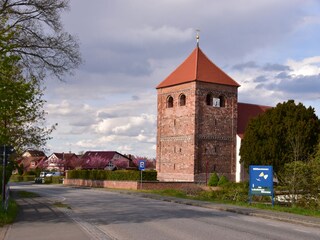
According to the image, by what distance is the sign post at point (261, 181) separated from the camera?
24.4 m

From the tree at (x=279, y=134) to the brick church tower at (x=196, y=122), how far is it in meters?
8.22

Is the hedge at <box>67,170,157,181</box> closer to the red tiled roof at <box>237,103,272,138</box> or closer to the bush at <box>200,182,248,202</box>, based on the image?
the red tiled roof at <box>237,103,272,138</box>

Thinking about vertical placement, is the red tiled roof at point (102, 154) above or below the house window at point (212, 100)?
below

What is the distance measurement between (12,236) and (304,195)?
15.5 meters

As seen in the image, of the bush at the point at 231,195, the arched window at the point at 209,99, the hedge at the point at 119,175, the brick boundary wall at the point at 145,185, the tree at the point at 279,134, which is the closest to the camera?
the bush at the point at 231,195

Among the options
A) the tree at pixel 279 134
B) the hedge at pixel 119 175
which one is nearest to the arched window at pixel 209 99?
the tree at pixel 279 134

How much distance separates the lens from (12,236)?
43.2 feet

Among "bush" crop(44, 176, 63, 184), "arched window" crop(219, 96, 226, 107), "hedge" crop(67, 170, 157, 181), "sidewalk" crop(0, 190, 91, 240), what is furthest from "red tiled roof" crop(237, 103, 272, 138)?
"sidewalk" crop(0, 190, 91, 240)

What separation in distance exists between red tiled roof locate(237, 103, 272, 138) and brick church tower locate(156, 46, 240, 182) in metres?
2.73

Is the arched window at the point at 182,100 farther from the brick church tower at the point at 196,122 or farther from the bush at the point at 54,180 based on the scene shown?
the bush at the point at 54,180

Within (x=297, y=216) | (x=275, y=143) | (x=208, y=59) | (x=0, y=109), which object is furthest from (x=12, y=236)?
(x=208, y=59)

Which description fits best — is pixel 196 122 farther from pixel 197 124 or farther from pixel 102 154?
pixel 102 154

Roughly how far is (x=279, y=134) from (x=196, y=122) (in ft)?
39.8

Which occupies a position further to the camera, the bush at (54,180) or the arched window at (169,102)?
the bush at (54,180)
